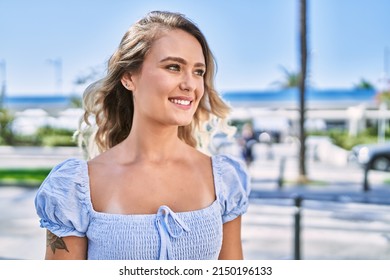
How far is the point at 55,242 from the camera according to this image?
126cm

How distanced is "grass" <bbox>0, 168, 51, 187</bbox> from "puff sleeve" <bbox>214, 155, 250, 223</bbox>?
5450mm

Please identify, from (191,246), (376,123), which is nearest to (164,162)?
(191,246)

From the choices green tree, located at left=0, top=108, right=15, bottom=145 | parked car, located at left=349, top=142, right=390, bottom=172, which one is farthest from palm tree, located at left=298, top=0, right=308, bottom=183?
green tree, located at left=0, top=108, right=15, bottom=145

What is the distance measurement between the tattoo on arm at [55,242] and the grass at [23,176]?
5411mm

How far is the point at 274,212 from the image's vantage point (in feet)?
17.0

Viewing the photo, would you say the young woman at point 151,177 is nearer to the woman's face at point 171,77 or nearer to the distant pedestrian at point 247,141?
the woman's face at point 171,77

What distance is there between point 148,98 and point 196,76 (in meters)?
0.12

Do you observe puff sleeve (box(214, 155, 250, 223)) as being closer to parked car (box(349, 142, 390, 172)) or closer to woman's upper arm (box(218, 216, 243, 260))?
woman's upper arm (box(218, 216, 243, 260))

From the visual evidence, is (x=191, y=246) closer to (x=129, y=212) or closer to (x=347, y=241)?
(x=129, y=212)

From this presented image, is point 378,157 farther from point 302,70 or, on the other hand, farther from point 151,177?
point 151,177

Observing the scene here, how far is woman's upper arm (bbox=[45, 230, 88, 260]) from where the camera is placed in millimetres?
1255

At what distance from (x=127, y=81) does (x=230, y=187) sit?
1.13 feet

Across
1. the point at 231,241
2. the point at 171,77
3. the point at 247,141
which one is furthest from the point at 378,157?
the point at 171,77
